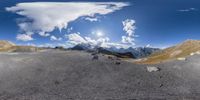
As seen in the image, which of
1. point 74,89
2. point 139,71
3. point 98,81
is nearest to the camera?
point 74,89

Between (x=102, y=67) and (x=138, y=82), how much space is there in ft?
20.7

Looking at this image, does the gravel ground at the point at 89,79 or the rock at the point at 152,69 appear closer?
the gravel ground at the point at 89,79

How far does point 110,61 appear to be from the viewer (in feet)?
155

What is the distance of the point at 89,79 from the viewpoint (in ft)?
132

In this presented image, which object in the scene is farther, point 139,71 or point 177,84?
point 139,71

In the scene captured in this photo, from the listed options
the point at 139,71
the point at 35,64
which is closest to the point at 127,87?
the point at 139,71

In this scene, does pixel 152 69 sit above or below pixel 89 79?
above

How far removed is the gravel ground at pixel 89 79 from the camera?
34931mm

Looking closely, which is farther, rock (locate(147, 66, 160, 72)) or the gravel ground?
rock (locate(147, 66, 160, 72))

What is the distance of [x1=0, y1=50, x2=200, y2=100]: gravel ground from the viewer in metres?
34.9

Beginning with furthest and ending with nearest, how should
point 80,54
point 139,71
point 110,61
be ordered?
point 80,54 → point 110,61 → point 139,71

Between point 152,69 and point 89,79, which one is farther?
point 152,69

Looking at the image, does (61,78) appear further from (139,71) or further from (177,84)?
(177,84)

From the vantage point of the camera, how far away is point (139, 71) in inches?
1715
